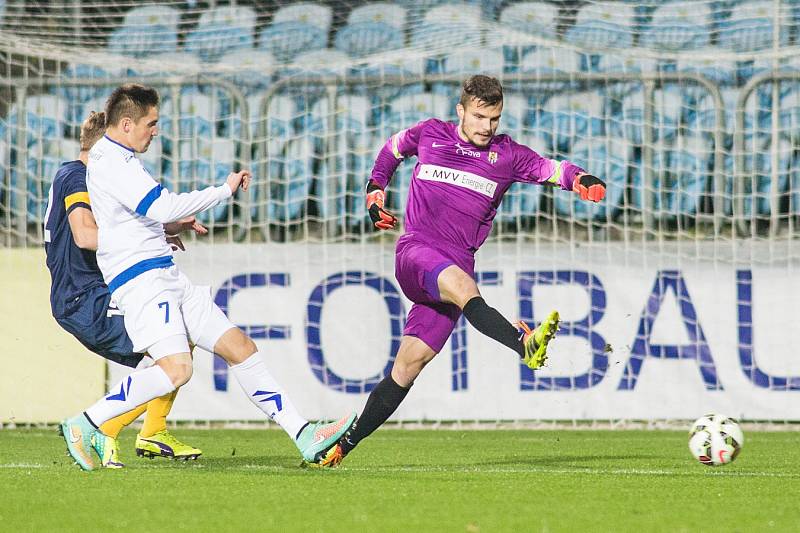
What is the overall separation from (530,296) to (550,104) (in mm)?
1636

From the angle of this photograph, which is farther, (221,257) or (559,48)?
(559,48)

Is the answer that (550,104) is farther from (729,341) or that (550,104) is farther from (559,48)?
(729,341)

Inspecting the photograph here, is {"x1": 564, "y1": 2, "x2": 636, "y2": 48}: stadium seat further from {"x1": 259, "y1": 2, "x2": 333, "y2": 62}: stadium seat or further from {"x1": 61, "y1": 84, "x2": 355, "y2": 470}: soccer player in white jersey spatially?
{"x1": 61, "y1": 84, "x2": 355, "y2": 470}: soccer player in white jersey

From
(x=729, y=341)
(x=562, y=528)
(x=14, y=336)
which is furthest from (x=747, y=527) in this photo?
(x=14, y=336)

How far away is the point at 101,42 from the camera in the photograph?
1080 cm

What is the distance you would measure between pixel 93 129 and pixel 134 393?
141 centimetres

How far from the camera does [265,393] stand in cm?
600

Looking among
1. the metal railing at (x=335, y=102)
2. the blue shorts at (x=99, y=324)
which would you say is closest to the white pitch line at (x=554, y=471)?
the blue shorts at (x=99, y=324)

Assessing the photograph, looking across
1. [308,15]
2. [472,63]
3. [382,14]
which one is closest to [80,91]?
[308,15]

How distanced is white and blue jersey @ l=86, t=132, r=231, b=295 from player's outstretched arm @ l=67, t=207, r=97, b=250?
0.18 meters

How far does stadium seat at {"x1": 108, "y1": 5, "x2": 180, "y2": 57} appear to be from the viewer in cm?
1155

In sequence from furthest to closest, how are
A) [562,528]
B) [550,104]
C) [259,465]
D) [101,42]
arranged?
[101,42] < [550,104] < [259,465] < [562,528]

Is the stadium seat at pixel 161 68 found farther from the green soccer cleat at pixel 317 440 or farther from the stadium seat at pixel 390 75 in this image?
the green soccer cleat at pixel 317 440

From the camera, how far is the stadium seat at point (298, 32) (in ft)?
39.1
